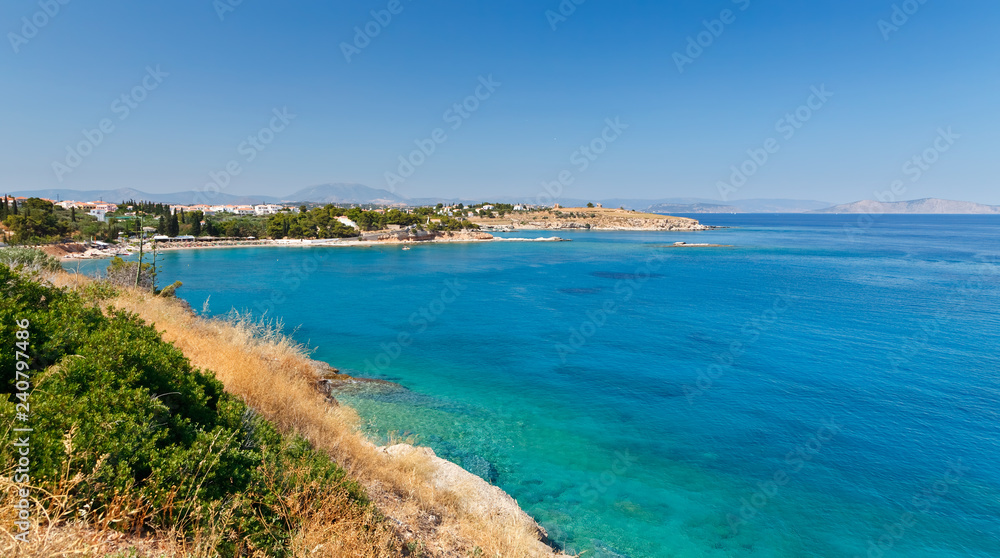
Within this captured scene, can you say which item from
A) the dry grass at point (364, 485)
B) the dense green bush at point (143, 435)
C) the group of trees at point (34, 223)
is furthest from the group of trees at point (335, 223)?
the dense green bush at point (143, 435)

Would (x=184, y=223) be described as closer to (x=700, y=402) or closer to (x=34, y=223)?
(x=34, y=223)

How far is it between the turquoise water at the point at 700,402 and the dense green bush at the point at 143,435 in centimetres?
685

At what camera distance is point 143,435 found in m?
4.25

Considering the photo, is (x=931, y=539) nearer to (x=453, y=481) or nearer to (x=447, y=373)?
(x=453, y=481)

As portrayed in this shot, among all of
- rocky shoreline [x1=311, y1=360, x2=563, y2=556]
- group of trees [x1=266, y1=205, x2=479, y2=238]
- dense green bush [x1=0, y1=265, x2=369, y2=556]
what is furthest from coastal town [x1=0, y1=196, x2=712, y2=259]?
dense green bush [x1=0, y1=265, x2=369, y2=556]

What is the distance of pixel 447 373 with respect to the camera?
19891mm

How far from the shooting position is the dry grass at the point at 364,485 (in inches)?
179

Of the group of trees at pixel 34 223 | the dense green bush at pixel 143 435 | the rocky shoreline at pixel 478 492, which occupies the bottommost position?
the rocky shoreline at pixel 478 492

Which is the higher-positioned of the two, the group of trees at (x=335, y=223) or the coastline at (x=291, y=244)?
the group of trees at (x=335, y=223)

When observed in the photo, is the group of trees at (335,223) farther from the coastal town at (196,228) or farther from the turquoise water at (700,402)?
the turquoise water at (700,402)

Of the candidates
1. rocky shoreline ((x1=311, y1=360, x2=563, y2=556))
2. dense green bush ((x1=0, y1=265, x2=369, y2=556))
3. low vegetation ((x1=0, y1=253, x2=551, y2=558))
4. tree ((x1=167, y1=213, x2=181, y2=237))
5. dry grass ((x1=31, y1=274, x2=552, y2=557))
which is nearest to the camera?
low vegetation ((x1=0, y1=253, x2=551, y2=558))

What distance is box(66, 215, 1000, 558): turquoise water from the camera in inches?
422

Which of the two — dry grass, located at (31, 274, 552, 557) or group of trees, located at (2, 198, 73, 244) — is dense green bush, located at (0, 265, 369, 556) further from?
group of trees, located at (2, 198, 73, 244)

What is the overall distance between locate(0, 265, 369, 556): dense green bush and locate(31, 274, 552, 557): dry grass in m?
0.40
